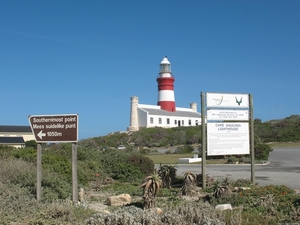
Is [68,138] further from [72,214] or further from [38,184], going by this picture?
[72,214]

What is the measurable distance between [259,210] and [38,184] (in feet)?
16.2

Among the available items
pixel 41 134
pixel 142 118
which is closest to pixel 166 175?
pixel 41 134

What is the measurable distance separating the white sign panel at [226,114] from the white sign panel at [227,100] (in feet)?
0.58

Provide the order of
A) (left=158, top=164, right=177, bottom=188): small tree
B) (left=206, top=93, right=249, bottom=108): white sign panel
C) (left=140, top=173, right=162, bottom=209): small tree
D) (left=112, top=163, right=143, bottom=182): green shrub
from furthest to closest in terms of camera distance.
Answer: (left=112, top=163, right=143, bottom=182): green shrub → (left=206, top=93, right=249, bottom=108): white sign panel → (left=158, top=164, right=177, bottom=188): small tree → (left=140, top=173, right=162, bottom=209): small tree

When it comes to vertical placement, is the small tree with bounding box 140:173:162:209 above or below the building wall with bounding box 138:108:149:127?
below

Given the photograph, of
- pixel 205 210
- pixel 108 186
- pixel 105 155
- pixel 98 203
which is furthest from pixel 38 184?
pixel 105 155

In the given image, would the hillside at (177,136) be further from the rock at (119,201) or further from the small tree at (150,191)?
the small tree at (150,191)

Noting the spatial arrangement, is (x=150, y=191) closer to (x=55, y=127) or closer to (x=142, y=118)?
(x=55, y=127)

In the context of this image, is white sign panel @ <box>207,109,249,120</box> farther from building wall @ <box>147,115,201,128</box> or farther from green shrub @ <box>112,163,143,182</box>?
building wall @ <box>147,115,201,128</box>

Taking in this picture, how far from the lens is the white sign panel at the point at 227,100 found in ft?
43.6

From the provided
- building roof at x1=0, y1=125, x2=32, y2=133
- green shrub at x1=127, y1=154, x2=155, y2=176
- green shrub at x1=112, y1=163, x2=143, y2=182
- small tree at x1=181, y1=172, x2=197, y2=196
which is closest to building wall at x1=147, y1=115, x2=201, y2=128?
building roof at x1=0, y1=125, x2=32, y2=133

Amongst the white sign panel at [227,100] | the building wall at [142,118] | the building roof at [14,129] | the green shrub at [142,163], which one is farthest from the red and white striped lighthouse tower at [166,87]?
the white sign panel at [227,100]

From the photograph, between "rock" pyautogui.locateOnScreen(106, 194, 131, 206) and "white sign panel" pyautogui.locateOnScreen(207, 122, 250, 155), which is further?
"white sign panel" pyautogui.locateOnScreen(207, 122, 250, 155)

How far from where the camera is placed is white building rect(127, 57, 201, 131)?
7331 cm
